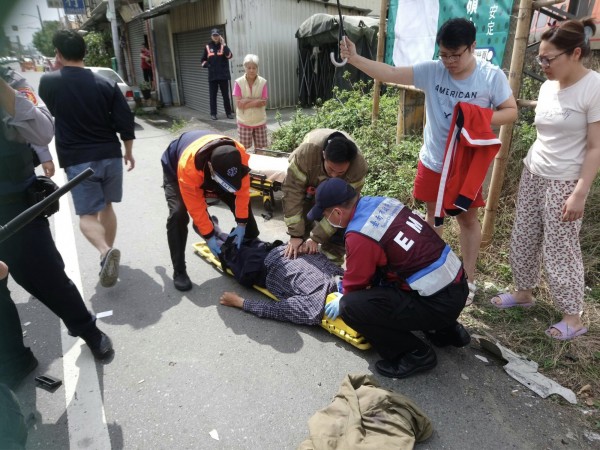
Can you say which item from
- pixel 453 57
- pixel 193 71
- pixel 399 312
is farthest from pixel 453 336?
pixel 193 71

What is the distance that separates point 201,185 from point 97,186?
0.92 m

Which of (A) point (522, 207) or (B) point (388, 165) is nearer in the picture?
(A) point (522, 207)

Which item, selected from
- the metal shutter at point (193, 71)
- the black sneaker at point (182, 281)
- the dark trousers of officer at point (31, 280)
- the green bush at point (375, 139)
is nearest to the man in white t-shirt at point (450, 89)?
the green bush at point (375, 139)

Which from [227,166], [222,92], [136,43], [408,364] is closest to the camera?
[408,364]

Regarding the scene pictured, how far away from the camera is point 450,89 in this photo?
2.84m

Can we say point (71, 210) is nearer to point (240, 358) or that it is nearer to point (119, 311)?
point (119, 311)

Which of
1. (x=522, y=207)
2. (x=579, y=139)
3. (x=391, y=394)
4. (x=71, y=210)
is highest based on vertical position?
(x=579, y=139)

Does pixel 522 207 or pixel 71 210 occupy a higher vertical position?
pixel 522 207

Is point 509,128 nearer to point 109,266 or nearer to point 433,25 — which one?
point 433,25

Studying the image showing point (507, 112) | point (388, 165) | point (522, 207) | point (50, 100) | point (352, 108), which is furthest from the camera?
point (352, 108)

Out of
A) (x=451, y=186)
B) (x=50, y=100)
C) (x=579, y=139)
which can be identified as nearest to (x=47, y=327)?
(x=50, y=100)

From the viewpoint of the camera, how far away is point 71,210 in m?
5.32

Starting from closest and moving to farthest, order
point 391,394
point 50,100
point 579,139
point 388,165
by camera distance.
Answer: point 391,394 → point 579,139 → point 50,100 → point 388,165

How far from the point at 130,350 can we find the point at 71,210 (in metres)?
3.20
